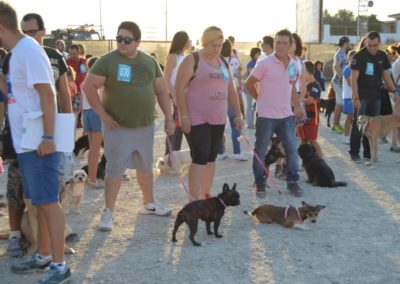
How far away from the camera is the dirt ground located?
12.9 ft

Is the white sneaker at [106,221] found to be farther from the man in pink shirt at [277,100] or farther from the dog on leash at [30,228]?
the man in pink shirt at [277,100]

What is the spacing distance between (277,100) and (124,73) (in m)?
1.92

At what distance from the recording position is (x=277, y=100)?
5.89m

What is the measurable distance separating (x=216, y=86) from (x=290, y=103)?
1.36 meters

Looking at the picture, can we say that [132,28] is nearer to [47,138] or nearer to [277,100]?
[47,138]

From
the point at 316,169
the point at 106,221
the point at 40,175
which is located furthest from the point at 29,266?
the point at 316,169

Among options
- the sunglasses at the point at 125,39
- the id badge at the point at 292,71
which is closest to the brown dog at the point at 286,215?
the id badge at the point at 292,71

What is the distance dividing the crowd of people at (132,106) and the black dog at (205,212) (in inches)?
18.0

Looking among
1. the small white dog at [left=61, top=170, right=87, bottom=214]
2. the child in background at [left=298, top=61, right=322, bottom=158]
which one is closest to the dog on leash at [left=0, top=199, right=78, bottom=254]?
the small white dog at [left=61, top=170, right=87, bottom=214]

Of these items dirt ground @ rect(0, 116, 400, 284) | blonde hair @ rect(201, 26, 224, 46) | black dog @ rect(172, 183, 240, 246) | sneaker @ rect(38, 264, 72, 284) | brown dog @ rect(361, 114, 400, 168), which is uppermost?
blonde hair @ rect(201, 26, 224, 46)

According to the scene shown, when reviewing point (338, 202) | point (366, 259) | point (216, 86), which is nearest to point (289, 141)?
point (338, 202)

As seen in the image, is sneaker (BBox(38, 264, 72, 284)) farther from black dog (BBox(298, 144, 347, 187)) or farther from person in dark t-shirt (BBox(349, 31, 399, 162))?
person in dark t-shirt (BBox(349, 31, 399, 162))

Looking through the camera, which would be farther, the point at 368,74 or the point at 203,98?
the point at 368,74

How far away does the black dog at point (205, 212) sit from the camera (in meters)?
4.52
